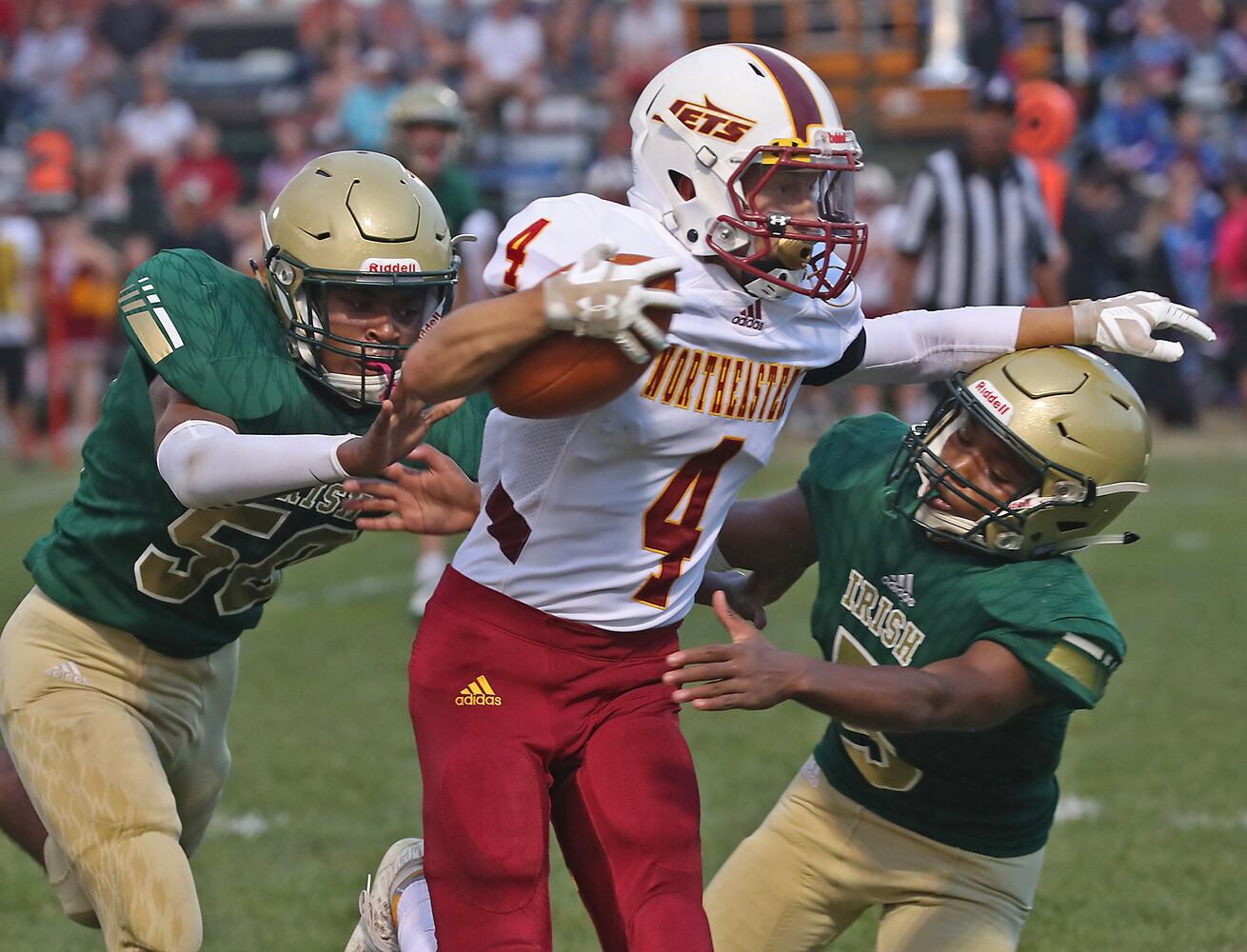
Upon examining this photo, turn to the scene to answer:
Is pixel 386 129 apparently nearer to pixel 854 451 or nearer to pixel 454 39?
pixel 454 39

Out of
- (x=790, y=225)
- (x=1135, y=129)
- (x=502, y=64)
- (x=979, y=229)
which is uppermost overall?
(x=790, y=225)

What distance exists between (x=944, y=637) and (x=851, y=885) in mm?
547

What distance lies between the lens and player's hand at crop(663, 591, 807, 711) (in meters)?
2.46

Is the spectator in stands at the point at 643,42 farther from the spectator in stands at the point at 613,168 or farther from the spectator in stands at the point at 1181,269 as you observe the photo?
the spectator in stands at the point at 1181,269

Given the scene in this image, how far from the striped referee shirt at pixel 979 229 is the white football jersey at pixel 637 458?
17.0ft

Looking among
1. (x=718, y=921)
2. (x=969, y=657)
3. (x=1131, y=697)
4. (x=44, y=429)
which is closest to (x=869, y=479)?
(x=969, y=657)

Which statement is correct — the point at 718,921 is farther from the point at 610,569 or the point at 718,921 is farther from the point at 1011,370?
the point at 1011,370

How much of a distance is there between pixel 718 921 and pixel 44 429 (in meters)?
10.4

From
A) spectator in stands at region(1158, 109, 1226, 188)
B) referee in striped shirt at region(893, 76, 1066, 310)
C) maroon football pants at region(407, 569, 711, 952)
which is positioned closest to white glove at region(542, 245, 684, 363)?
maroon football pants at region(407, 569, 711, 952)

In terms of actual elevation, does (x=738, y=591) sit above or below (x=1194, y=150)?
above

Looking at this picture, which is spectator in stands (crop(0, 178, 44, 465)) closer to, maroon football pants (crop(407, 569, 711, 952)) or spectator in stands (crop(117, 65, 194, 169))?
spectator in stands (crop(117, 65, 194, 169))

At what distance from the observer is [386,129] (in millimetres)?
11859

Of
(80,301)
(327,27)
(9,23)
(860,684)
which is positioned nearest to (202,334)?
(860,684)

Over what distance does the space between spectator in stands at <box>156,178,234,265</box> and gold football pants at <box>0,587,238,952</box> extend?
29.6ft
